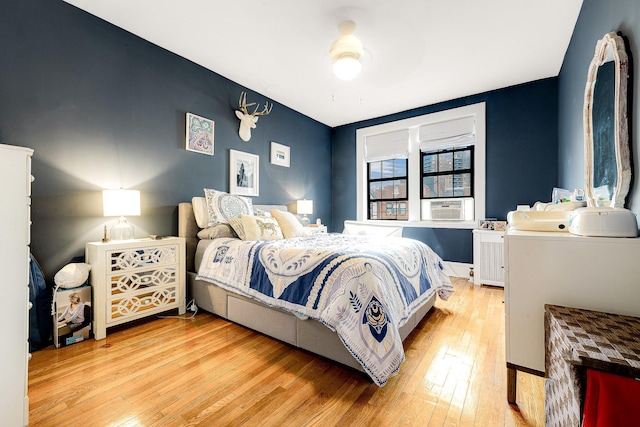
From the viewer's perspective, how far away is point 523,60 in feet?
10.0

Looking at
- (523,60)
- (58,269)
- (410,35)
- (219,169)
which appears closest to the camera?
(58,269)

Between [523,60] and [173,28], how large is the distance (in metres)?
3.74

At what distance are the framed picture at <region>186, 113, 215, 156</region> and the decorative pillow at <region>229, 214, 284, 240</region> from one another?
103 cm

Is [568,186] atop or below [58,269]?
atop

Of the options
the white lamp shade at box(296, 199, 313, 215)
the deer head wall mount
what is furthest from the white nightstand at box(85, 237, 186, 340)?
the white lamp shade at box(296, 199, 313, 215)

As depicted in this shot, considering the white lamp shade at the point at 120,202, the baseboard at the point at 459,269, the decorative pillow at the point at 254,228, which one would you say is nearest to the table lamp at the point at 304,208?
the decorative pillow at the point at 254,228

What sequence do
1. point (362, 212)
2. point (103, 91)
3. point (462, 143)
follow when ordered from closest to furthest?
point (103, 91) → point (462, 143) → point (362, 212)

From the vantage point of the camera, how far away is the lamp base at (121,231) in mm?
2447

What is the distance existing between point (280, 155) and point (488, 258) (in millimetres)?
3328

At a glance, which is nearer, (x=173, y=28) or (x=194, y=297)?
(x=173, y=28)

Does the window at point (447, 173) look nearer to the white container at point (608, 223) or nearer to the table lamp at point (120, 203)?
the white container at point (608, 223)

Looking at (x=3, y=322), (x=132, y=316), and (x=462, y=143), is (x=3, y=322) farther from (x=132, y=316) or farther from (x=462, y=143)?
(x=462, y=143)

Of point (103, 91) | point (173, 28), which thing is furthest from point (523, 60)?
point (103, 91)

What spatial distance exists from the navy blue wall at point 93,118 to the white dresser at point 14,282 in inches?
47.7
